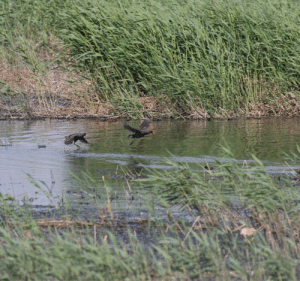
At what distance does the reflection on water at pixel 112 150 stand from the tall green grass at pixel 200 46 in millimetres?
859

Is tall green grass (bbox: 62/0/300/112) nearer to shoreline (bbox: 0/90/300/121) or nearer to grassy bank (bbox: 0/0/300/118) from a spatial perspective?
grassy bank (bbox: 0/0/300/118)

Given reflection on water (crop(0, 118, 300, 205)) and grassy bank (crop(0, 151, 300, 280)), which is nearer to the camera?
grassy bank (crop(0, 151, 300, 280))

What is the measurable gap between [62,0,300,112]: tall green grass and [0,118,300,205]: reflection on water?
2.82 feet

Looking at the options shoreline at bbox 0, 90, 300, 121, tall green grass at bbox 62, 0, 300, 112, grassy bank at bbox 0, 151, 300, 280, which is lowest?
shoreline at bbox 0, 90, 300, 121

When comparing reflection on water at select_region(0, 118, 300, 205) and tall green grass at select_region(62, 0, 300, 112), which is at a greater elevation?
tall green grass at select_region(62, 0, 300, 112)

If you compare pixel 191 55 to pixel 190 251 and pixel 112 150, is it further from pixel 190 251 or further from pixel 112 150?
pixel 190 251

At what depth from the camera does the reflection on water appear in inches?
288

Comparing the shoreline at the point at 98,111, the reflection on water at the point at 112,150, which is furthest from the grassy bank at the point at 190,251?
the shoreline at the point at 98,111

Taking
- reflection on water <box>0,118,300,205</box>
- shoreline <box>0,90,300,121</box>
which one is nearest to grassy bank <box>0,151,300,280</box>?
reflection on water <box>0,118,300,205</box>

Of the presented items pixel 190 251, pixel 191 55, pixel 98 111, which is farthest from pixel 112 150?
pixel 190 251

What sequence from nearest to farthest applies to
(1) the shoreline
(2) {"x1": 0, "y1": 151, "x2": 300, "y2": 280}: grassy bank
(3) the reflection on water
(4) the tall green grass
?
(2) {"x1": 0, "y1": 151, "x2": 300, "y2": 280}: grassy bank, (3) the reflection on water, (4) the tall green grass, (1) the shoreline

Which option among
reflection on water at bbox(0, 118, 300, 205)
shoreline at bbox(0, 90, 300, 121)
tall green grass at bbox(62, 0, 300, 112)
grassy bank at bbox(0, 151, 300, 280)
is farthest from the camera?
shoreline at bbox(0, 90, 300, 121)

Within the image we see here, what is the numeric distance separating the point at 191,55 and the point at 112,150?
178 inches

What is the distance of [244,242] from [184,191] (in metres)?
0.93
